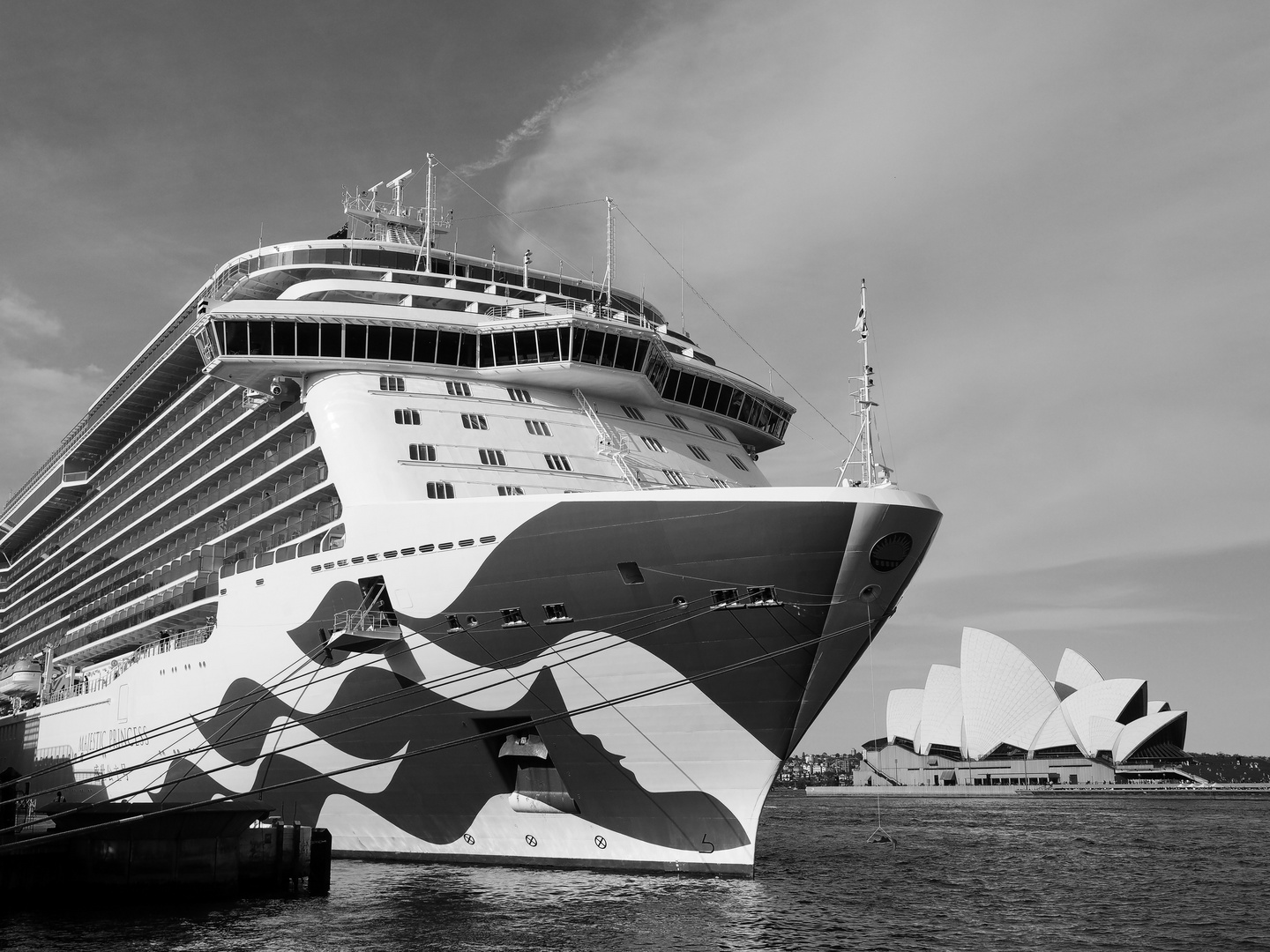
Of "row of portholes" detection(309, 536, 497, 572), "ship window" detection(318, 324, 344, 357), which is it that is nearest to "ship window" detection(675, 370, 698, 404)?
"ship window" detection(318, 324, 344, 357)

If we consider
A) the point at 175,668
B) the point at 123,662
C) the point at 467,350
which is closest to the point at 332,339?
the point at 467,350

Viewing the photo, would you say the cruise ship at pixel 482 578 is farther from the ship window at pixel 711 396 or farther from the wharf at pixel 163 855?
the wharf at pixel 163 855

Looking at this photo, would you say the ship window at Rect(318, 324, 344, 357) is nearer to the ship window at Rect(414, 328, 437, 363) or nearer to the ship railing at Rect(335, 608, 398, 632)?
the ship window at Rect(414, 328, 437, 363)

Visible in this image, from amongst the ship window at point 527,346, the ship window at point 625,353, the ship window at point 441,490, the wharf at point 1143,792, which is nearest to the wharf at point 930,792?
the wharf at point 1143,792

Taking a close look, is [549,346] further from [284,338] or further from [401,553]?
[401,553]

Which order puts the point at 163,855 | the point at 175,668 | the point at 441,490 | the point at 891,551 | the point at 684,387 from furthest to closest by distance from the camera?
1. the point at 175,668
2. the point at 684,387
3. the point at 441,490
4. the point at 163,855
5. the point at 891,551

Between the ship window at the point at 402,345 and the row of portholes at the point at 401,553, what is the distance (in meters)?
5.21

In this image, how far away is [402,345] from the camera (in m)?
25.6

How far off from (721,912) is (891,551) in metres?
6.67

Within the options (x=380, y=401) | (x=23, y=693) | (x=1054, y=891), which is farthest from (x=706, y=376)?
(x=23, y=693)

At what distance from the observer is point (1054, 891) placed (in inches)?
1041

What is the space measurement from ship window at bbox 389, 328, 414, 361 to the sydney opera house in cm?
7740

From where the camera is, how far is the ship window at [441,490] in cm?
2303

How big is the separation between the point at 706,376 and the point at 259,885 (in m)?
14.9
